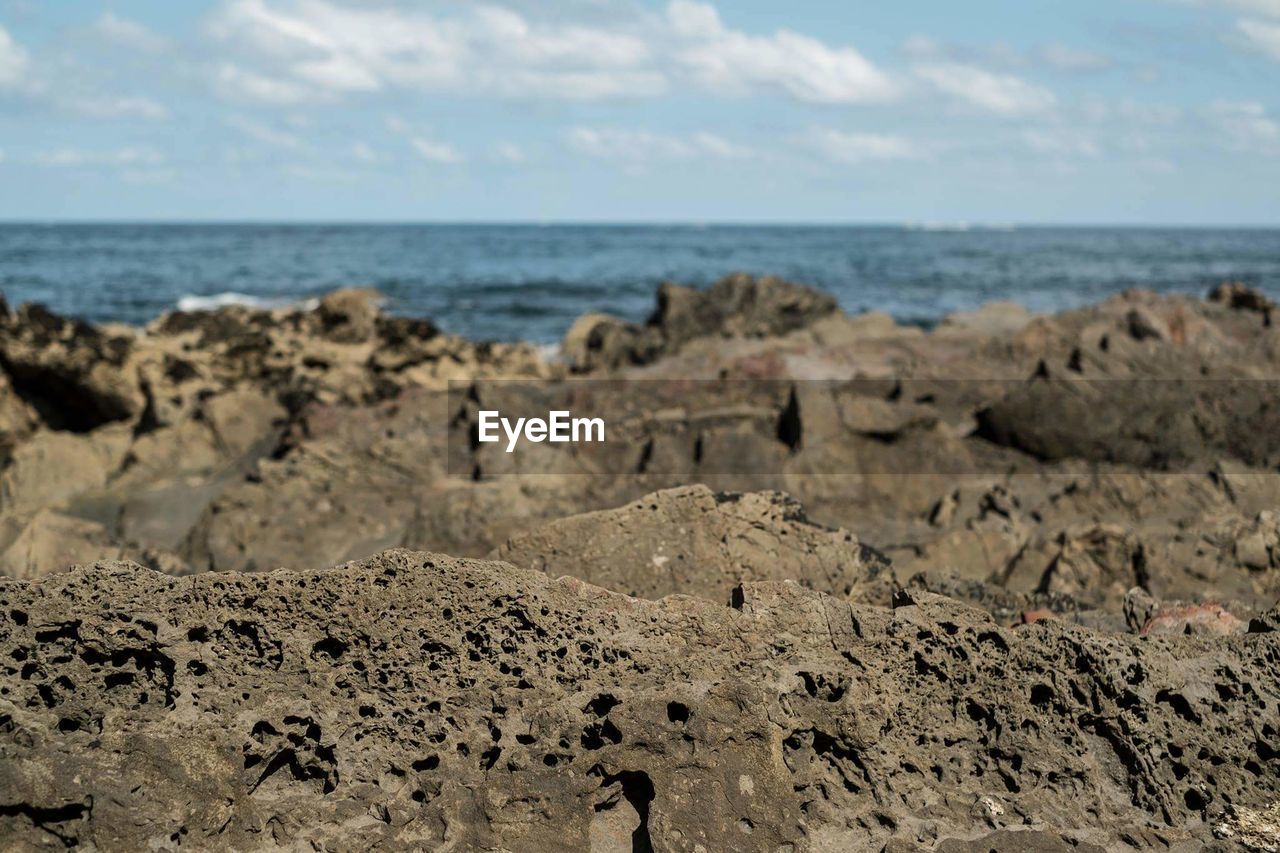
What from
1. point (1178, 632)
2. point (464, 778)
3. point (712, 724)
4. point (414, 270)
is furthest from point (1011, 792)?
point (414, 270)

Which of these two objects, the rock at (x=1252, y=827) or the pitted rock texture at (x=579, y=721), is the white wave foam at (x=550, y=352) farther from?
the rock at (x=1252, y=827)

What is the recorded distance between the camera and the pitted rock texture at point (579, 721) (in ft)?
7.81

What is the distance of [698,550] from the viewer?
3.55 m

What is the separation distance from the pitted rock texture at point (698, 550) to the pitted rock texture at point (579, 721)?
29.9 inches

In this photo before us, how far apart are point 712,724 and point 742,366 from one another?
8.85 m

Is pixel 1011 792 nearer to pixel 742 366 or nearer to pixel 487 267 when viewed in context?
pixel 742 366

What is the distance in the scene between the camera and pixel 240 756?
2422mm

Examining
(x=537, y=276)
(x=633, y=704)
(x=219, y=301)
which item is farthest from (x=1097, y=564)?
(x=537, y=276)

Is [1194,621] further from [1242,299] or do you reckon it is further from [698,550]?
[1242,299]

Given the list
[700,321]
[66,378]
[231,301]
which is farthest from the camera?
[231,301]

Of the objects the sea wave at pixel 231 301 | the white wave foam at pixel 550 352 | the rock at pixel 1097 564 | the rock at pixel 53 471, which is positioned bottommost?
the white wave foam at pixel 550 352

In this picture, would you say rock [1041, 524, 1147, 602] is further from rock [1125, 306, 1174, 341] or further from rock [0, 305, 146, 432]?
rock [0, 305, 146, 432]

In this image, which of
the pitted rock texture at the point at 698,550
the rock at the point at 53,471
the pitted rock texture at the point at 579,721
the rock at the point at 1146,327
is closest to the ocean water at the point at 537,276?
the rock at the point at 1146,327

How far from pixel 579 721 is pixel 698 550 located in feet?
3.66
